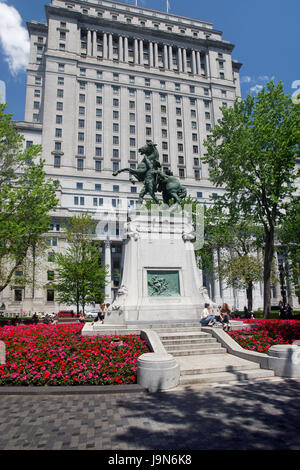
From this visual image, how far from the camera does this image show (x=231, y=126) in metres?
22.9

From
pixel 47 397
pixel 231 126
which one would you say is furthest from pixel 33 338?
pixel 231 126

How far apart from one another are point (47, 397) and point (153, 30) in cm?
9716

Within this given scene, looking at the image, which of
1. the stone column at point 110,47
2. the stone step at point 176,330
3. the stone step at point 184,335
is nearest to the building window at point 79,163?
the stone column at point 110,47

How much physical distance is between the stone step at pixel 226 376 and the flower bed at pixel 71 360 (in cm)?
146

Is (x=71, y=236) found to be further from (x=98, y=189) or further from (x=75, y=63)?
(x=75, y=63)

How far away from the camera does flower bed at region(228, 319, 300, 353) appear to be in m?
10.3

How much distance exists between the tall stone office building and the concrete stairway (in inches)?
1816

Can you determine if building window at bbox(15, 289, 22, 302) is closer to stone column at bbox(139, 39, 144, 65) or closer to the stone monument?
the stone monument

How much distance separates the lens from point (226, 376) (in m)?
7.46

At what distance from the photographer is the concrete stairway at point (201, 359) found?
747 centimetres

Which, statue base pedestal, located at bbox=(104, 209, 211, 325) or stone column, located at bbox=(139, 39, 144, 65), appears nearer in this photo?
statue base pedestal, located at bbox=(104, 209, 211, 325)

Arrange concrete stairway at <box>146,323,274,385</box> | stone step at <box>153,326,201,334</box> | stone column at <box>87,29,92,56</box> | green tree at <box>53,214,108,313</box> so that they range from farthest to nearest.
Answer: stone column at <box>87,29,92,56</box>, green tree at <box>53,214,108,313</box>, stone step at <box>153,326,201,334</box>, concrete stairway at <box>146,323,274,385</box>

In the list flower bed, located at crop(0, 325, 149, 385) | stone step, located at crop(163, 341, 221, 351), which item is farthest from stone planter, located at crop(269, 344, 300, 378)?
flower bed, located at crop(0, 325, 149, 385)

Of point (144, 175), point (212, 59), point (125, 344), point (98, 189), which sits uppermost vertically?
point (212, 59)
